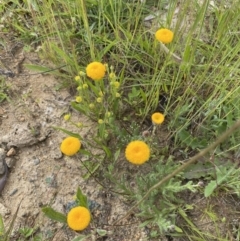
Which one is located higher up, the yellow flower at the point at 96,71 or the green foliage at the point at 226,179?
the yellow flower at the point at 96,71

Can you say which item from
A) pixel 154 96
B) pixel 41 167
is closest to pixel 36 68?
pixel 41 167

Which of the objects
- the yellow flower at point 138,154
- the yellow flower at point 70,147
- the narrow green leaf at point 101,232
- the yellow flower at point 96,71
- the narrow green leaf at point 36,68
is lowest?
the narrow green leaf at point 101,232

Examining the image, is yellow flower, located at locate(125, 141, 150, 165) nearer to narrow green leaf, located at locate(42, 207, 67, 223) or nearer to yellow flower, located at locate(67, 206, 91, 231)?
yellow flower, located at locate(67, 206, 91, 231)

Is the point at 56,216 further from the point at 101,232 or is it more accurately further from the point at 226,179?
the point at 226,179

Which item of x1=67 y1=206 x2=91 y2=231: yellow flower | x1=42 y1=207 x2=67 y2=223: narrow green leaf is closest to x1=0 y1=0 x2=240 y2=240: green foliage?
x1=42 y1=207 x2=67 y2=223: narrow green leaf

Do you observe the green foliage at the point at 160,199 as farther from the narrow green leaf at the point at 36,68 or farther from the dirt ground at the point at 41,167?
the narrow green leaf at the point at 36,68

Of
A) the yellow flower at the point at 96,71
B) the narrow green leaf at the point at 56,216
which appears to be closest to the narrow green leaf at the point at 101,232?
the narrow green leaf at the point at 56,216

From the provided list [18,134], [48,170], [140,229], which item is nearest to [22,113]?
[18,134]

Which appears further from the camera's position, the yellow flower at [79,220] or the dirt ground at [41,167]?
the dirt ground at [41,167]
